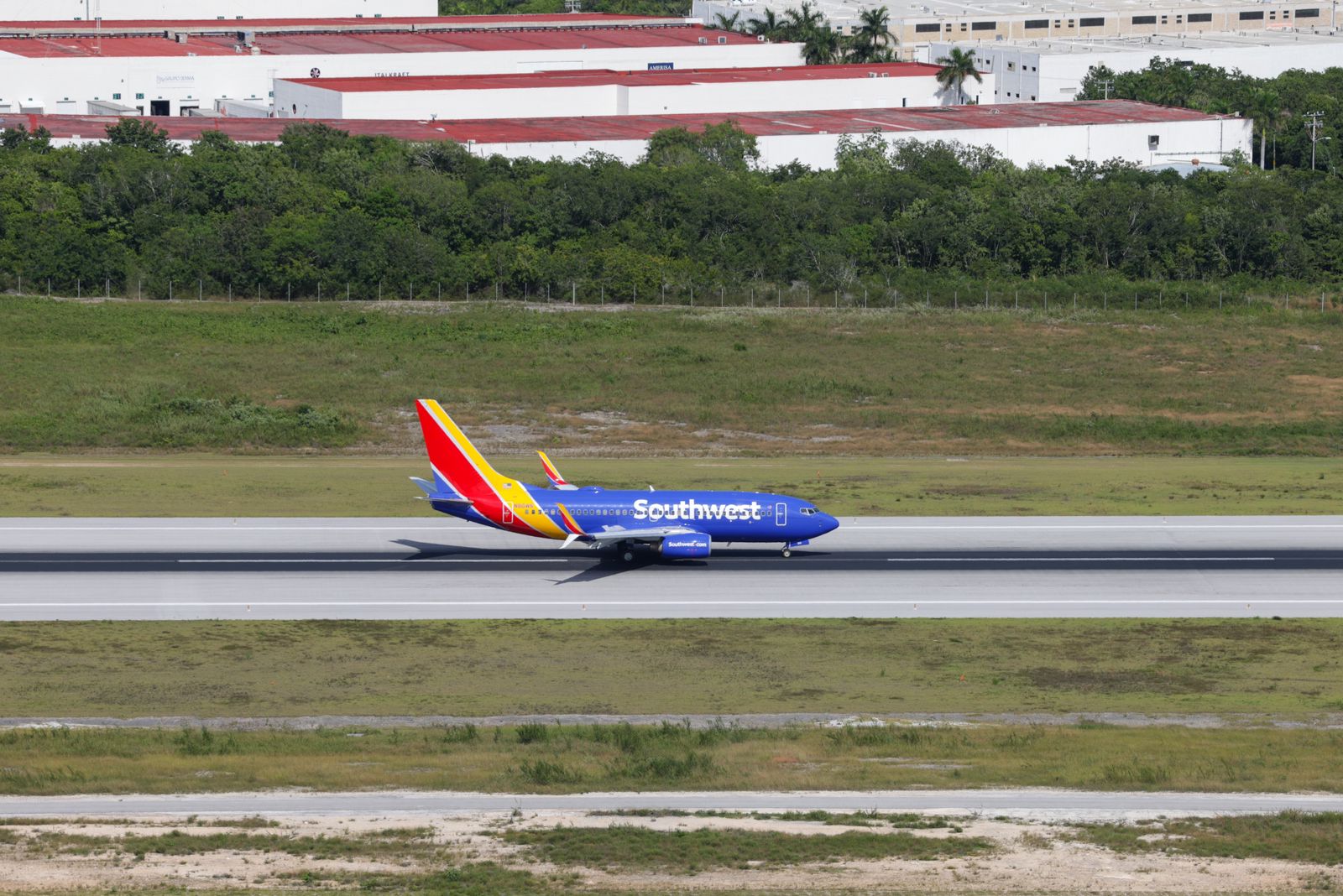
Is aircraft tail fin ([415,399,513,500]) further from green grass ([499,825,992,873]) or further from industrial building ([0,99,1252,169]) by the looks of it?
industrial building ([0,99,1252,169])

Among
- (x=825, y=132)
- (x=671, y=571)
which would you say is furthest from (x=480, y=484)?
(x=825, y=132)

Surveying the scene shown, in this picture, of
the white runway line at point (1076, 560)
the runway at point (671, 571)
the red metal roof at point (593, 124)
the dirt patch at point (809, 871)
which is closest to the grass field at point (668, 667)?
the runway at point (671, 571)

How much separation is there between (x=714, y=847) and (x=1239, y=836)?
13.6 m

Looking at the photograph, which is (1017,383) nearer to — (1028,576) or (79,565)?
(1028,576)

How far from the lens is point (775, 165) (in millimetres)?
181500

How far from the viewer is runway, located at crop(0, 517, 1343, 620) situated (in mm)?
68438

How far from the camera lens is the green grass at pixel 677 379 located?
105 meters

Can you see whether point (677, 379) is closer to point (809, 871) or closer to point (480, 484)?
point (480, 484)

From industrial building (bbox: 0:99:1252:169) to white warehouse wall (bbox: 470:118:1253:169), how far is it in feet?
0.31

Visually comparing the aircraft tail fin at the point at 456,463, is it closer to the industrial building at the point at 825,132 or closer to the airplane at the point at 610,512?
the airplane at the point at 610,512

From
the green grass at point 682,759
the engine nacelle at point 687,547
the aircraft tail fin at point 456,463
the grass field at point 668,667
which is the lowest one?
the green grass at point 682,759

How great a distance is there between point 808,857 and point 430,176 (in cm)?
12080

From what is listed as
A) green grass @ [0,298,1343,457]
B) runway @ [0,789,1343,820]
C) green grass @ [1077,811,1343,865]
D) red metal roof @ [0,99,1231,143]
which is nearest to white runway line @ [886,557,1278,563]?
green grass @ [0,298,1343,457]

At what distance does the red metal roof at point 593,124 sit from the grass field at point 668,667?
4671 inches
